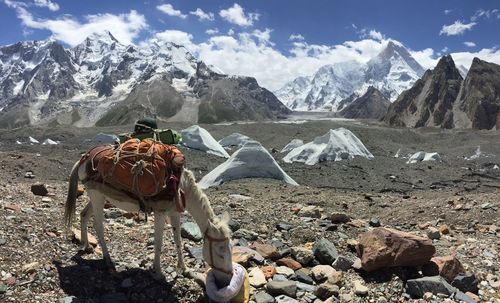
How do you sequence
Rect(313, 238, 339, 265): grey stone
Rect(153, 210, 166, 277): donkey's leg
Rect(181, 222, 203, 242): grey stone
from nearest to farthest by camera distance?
Rect(153, 210, 166, 277): donkey's leg, Rect(313, 238, 339, 265): grey stone, Rect(181, 222, 203, 242): grey stone

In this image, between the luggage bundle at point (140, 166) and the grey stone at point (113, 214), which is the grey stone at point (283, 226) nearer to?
the grey stone at point (113, 214)

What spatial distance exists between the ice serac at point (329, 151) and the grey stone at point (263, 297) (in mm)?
26970

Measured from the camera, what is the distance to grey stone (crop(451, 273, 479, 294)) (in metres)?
7.50

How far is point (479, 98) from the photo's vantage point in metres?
140

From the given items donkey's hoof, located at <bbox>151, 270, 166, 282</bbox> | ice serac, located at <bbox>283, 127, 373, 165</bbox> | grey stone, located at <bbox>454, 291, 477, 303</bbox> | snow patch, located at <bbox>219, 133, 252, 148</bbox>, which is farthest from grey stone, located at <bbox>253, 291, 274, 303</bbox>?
snow patch, located at <bbox>219, 133, 252, 148</bbox>

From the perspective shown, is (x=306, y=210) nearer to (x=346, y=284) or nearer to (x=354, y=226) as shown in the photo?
(x=354, y=226)

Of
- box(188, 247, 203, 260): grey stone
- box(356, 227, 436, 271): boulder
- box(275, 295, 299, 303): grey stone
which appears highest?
box(356, 227, 436, 271): boulder

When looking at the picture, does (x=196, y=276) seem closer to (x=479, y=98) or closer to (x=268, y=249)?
(x=268, y=249)

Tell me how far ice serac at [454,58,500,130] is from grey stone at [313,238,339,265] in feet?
446

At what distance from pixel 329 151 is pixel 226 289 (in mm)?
28865

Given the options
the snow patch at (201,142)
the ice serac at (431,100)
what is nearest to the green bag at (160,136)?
the snow patch at (201,142)

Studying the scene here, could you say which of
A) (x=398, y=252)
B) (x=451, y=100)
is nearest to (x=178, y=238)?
(x=398, y=252)

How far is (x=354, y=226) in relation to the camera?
36.6ft

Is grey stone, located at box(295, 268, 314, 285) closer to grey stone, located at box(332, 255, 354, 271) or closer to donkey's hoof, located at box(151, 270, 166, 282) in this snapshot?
grey stone, located at box(332, 255, 354, 271)
